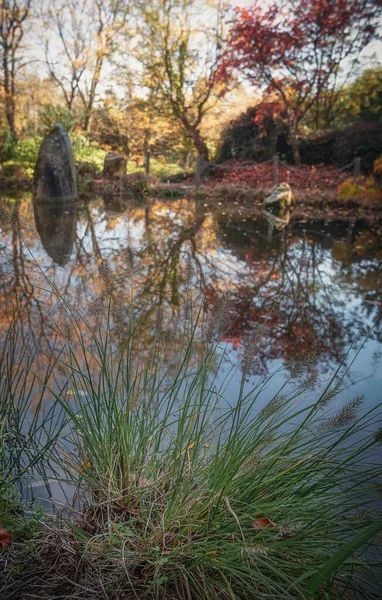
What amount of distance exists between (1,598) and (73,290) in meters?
3.10

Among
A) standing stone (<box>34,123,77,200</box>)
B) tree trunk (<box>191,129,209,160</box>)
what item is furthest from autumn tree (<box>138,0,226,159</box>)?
standing stone (<box>34,123,77,200</box>)

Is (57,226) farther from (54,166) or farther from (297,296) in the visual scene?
(297,296)

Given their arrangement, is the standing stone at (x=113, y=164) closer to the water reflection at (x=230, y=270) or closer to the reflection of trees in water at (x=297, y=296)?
the water reflection at (x=230, y=270)

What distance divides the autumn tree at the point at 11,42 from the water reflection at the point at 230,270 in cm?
1082

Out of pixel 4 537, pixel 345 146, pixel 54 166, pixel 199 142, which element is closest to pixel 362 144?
pixel 345 146

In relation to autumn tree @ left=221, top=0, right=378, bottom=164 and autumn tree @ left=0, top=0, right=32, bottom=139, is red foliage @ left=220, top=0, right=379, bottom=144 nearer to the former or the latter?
autumn tree @ left=221, top=0, right=378, bottom=164

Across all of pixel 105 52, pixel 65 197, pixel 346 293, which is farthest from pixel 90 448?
pixel 105 52

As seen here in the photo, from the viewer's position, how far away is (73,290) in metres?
4.05

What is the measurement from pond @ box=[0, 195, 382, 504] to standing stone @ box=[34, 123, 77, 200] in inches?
72.3

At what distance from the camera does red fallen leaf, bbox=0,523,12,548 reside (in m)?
1.22

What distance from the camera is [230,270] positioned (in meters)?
5.15

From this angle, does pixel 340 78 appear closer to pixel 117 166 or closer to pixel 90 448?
pixel 117 166

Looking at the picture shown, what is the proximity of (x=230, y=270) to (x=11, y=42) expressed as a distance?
17695 millimetres

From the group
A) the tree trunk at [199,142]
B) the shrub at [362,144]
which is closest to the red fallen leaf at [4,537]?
the shrub at [362,144]
